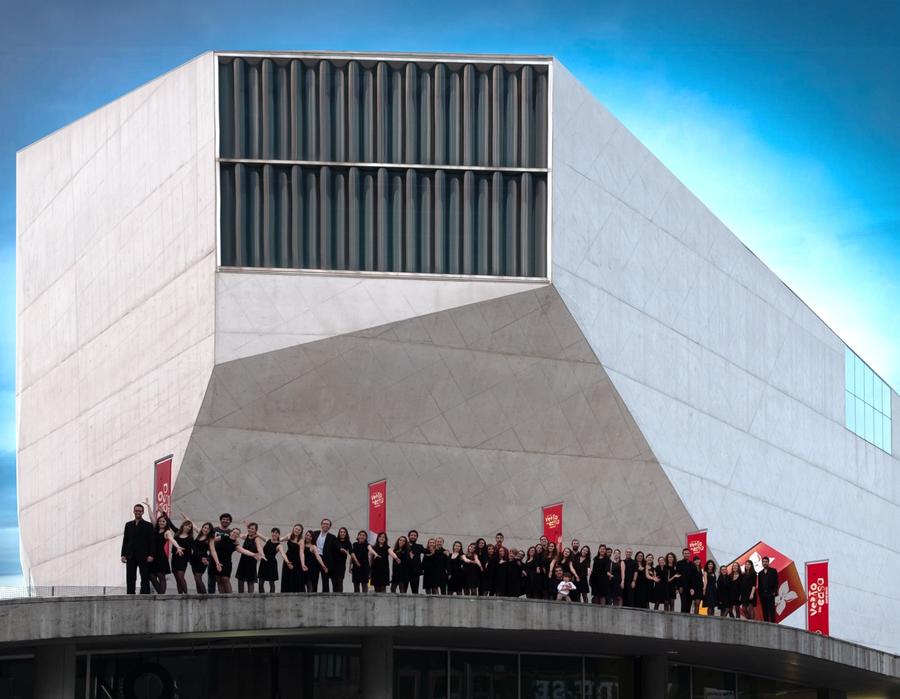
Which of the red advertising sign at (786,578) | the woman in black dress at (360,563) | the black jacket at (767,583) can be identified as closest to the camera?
the woman in black dress at (360,563)

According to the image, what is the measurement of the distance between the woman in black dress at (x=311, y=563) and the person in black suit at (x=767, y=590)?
1015 centimetres

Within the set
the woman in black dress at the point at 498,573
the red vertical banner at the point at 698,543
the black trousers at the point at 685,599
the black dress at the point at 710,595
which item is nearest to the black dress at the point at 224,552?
the woman in black dress at the point at 498,573

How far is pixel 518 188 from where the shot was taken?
3972 centimetres

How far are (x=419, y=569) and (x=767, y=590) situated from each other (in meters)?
8.08

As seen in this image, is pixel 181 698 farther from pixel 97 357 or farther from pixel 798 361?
pixel 798 361

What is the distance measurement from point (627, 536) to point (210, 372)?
12.0 m

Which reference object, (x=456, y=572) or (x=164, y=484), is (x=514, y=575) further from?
(x=164, y=484)

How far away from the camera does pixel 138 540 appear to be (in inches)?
913

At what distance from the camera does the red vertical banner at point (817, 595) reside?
42875 millimetres

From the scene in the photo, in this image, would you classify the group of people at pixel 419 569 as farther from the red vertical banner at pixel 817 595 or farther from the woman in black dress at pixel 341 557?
the red vertical banner at pixel 817 595

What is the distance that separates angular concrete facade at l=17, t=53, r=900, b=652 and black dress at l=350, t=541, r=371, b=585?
433 inches

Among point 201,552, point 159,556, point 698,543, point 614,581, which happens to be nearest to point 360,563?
point 201,552

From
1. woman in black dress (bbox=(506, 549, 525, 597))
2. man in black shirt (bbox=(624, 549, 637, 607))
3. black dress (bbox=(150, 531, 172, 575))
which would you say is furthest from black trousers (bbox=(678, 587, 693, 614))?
black dress (bbox=(150, 531, 172, 575))

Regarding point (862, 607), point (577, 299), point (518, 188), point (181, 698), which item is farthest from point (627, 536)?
point (862, 607)
